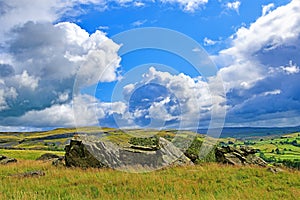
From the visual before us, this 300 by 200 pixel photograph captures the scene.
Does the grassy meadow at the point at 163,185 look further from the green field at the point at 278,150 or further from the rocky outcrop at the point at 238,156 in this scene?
the green field at the point at 278,150

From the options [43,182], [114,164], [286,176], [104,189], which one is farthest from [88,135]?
[286,176]

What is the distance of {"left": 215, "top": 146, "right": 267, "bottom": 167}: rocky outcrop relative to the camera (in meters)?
28.4

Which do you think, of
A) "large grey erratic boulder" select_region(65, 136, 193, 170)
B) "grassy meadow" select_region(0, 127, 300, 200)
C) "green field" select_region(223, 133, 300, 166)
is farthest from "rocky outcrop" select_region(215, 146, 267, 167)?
"green field" select_region(223, 133, 300, 166)

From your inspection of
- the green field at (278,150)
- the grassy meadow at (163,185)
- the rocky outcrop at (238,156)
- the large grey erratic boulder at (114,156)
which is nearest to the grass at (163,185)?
the grassy meadow at (163,185)

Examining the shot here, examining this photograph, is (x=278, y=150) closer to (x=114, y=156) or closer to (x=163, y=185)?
(x=114, y=156)

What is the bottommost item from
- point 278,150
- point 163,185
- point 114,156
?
point 278,150

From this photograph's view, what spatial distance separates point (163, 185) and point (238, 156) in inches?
492

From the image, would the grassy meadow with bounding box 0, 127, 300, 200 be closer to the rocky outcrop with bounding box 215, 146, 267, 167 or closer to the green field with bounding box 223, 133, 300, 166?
the rocky outcrop with bounding box 215, 146, 267, 167

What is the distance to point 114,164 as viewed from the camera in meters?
24.9

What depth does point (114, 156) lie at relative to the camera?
83.4ft

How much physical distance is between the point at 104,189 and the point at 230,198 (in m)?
5.81

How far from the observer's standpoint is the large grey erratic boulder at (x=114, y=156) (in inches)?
987

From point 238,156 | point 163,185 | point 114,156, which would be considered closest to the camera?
point 163,185

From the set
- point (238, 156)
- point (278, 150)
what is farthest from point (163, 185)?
point (278, 150)
